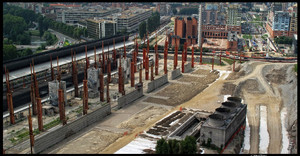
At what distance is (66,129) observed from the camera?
3322 centimetres

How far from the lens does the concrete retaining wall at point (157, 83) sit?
1886 inches

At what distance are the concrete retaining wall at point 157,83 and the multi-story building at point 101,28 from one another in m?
44.4

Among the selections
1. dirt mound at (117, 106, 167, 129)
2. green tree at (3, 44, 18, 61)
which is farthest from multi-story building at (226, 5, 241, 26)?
dirt mound at (117, 106, 167, 129)

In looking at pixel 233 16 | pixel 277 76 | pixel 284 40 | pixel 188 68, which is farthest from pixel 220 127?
pixel 233 16

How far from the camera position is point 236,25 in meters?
100

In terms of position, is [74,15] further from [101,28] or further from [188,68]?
[188,68]

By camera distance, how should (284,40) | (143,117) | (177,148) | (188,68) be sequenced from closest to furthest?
1. (177,148)
2. (143,117)
3. (188,68)
4. (284,40)

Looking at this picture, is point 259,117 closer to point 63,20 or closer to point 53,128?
point 53,128

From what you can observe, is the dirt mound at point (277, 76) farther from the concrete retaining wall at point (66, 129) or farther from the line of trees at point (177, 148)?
the line of trees at point (177, 148)

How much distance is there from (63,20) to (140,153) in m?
96.1

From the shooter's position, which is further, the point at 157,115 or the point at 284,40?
the point at 284,40

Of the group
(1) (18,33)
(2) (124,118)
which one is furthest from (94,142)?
(1) (18,33)

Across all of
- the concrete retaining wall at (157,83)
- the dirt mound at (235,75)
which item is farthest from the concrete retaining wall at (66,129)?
the dirt mound at (235,75)

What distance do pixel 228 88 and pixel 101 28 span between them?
51.0m
